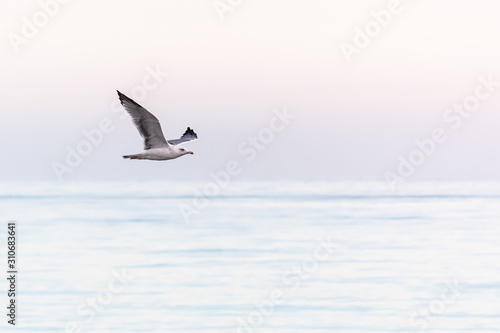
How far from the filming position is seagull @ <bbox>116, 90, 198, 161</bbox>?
16.4 metres

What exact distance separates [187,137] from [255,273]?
479 cm

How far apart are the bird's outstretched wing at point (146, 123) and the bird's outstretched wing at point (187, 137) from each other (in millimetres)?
2005

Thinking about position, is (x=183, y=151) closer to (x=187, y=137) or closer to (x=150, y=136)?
(x=150, y=136)

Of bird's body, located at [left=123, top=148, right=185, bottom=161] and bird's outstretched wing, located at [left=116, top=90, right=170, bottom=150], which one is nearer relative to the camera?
bird's outstretched wing, located at [left=116, top=90, right=170, bottom=150]

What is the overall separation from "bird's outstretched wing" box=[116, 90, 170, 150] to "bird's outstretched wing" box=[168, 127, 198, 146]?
6.58 ft

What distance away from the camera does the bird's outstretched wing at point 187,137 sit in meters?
19.5

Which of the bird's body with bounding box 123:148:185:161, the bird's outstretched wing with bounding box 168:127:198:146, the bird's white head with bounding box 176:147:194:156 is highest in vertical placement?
the bird's outstretched wing with bounding box 168:127:198:146

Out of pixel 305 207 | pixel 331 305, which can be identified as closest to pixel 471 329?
pixel 331 305

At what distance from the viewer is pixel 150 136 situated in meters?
17.1

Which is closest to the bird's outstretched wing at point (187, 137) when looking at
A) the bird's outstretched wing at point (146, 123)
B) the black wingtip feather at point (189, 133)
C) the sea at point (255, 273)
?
the black wingtip feather at point (189, 133)

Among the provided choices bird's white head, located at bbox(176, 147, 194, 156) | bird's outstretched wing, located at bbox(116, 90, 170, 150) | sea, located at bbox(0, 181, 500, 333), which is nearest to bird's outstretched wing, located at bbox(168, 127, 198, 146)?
bird's white head, located at bbox(176, 147, 194, 156)

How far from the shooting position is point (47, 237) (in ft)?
102

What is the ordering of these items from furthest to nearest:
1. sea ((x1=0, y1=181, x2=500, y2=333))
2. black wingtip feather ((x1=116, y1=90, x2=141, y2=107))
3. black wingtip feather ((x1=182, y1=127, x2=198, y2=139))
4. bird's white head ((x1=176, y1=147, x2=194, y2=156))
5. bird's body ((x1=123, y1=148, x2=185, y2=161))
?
black wingtip feather ((x1=182, y1=127, x2=198, y2=139)) < sea ((x1=0, y1=181, x2=500, y2=333)) < bird's white head ((x1=176, y1=147, x2=194, y2=156)) < bird's body ((x1=123, y1=148, x2=185, y2=161)) < black wingtip feather ((x1=116, y1=90, x2=141, y2=107))

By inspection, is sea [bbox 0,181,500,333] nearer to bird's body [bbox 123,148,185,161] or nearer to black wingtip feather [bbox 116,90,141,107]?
bird's body [bbox 123,148,185,161]
